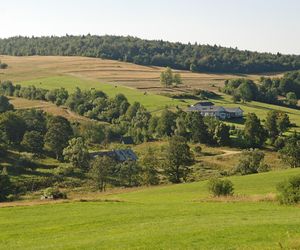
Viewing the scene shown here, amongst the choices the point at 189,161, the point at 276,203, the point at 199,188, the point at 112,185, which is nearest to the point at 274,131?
the point at 189,161

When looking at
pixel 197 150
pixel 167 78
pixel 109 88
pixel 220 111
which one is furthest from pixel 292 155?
pixel 167 78

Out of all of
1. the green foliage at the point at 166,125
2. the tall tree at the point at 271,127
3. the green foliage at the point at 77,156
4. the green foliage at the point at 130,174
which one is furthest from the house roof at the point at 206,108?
the green foliage at the point at 130,174

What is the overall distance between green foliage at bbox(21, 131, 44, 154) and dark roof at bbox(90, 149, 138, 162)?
10.6 meters

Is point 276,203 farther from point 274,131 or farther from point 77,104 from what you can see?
point 77,104

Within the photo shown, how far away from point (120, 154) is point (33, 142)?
50.8ft

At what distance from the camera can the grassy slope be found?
76.8 feet

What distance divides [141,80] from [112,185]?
353ft

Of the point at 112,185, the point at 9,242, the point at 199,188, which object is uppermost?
the point at 9,242

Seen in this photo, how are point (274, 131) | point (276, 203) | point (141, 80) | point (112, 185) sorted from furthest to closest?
point (141, 80) < point (274, 131) < point (112, 185) < point (276, 203)

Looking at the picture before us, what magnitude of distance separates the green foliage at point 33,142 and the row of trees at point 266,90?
78.6 meters

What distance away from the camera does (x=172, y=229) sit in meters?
26.9

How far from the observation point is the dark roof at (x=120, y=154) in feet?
281

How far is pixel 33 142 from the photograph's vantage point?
8675 cm

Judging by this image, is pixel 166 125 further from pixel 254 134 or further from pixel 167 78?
pixel 167 78
